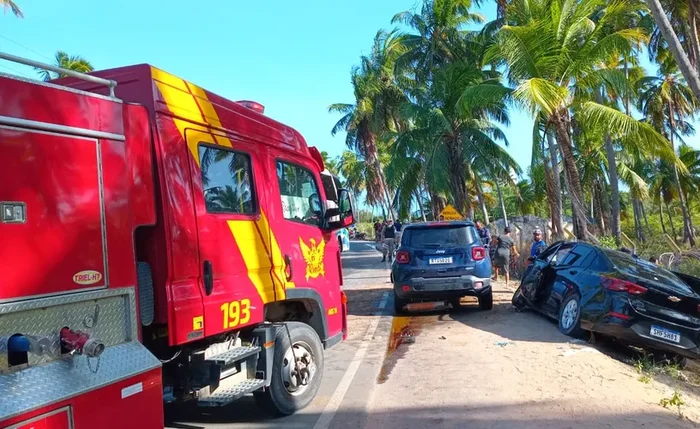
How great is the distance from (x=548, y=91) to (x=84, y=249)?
1352cm

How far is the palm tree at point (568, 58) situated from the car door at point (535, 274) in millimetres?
5224

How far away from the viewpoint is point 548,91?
1461 centimetres

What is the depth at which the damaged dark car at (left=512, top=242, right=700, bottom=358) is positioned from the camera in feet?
24.6

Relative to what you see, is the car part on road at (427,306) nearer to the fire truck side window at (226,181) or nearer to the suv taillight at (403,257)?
the suv taillight at (403,257)

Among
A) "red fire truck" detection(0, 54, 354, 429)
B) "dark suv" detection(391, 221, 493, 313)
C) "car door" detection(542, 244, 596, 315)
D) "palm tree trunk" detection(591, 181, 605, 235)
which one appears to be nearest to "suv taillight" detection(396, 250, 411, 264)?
"dark suv" detection(391, 221, 493, 313)

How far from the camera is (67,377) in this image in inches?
122

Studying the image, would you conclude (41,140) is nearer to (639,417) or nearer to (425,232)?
(639,417)

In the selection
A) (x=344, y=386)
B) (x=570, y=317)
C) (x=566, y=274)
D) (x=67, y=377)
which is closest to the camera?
(x=67, y=377)

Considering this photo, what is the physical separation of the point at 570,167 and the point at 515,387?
11.4m

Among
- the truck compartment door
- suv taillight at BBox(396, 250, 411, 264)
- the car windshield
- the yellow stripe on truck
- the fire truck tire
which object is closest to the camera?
the truck compartment door

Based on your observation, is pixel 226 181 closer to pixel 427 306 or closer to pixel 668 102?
pixel 427 306

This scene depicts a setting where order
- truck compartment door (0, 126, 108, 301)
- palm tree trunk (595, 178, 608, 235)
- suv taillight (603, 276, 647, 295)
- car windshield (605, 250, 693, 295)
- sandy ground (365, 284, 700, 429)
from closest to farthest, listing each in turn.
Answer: truck compartment door (0, 126, 108, 301)
sandy ground (365, 284, 700, 429)
suv taillight (603, 276, 647, 295)
car windshield (605, 250, 693, 295)
palm tree trunk (595, 178, 608, 235)

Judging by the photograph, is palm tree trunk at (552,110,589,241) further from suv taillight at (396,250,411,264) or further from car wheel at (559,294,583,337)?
car wheel at (559,294,583,337)

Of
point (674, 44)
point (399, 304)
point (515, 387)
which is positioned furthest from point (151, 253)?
point (674, 44)
